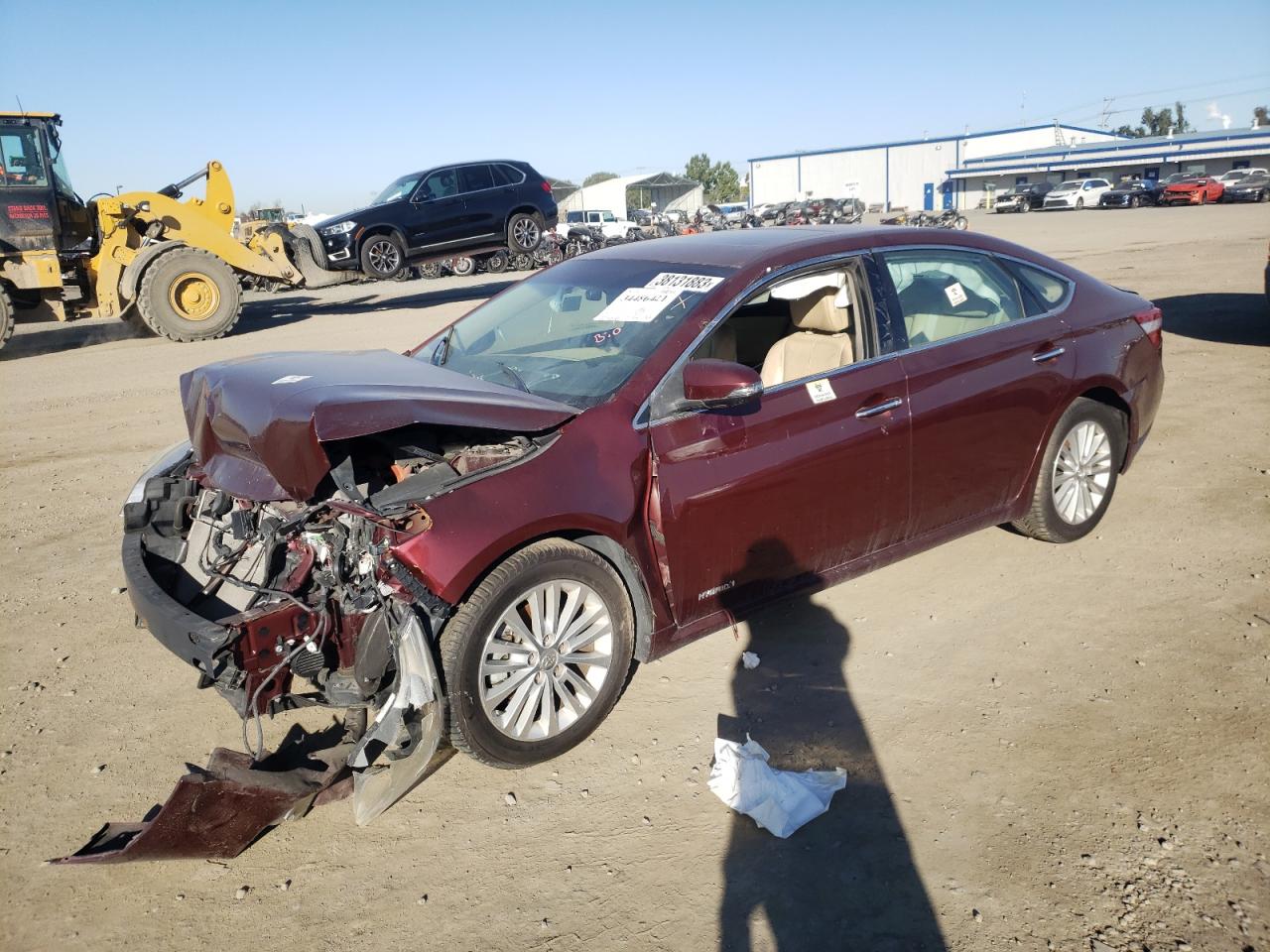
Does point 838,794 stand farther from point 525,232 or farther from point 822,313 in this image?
point 525,232

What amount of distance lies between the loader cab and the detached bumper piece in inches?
567

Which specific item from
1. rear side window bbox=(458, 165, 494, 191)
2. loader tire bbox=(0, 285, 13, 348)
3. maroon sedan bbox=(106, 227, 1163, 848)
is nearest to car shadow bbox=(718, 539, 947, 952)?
maroon sedan bbox=(106, 227, 1163, 848)

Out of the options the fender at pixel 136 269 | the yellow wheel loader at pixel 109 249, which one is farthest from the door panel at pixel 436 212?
the fender at pixel 136 269

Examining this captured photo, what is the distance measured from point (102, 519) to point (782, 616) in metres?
4.55

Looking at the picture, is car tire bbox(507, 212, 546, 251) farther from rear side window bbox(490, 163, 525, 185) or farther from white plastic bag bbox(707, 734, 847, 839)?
white plastic bag bbox(707, 734, 847, 839)

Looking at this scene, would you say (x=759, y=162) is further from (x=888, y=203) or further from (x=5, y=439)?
(x=5, y=439)

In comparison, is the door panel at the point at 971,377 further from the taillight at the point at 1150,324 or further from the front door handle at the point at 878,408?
the taillight at the point at 1150,324

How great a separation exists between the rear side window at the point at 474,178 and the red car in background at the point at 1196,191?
38928 mm

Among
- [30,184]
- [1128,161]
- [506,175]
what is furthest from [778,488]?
[1128,161]

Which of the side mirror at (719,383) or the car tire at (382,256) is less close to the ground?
the car tire at (382,256)

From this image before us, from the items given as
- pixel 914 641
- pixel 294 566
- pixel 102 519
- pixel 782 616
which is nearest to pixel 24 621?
pixel 102 519

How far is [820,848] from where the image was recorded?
2834mm

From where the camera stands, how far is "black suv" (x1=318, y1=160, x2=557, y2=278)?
56.6 ft

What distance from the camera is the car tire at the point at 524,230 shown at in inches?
740
